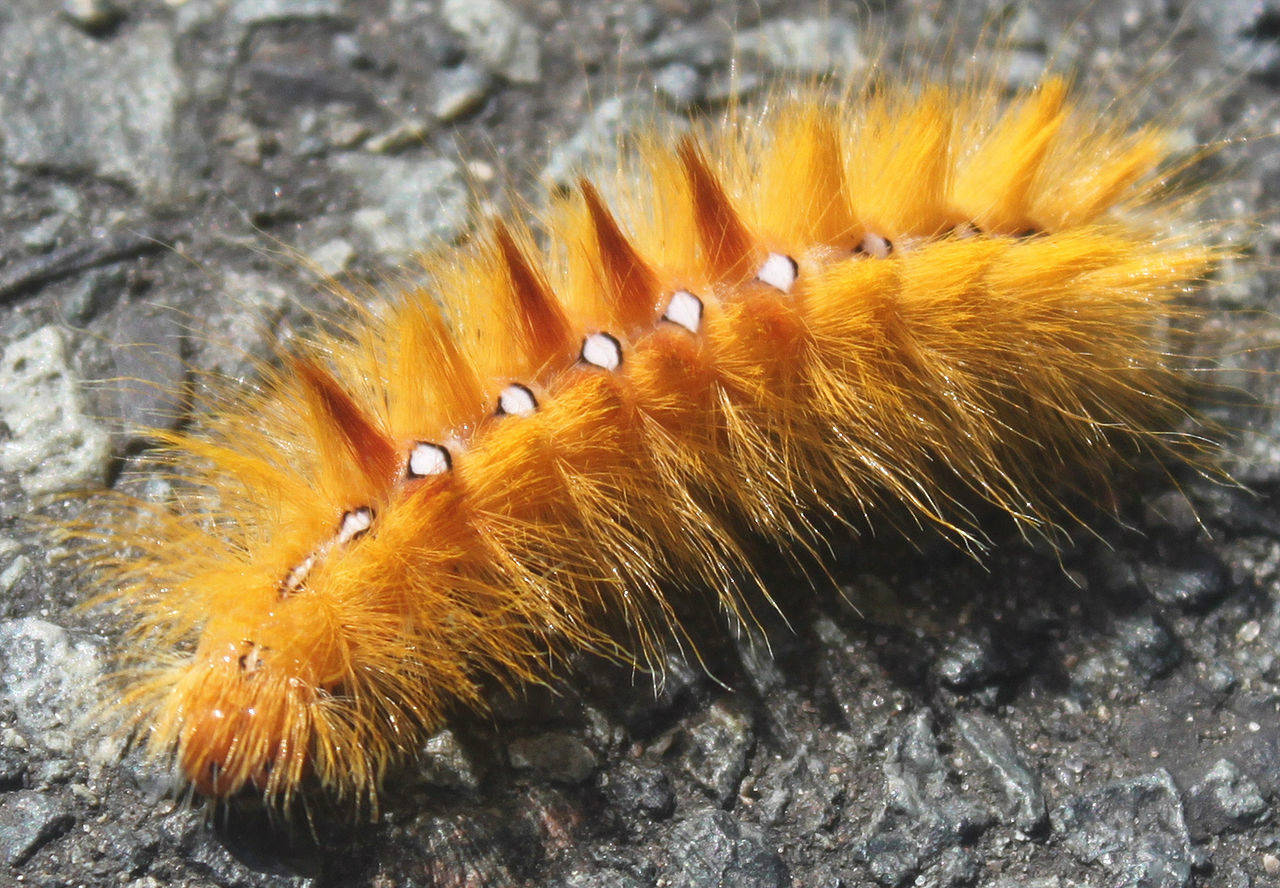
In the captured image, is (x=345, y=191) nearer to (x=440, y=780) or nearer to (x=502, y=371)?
(x=502, y=371)

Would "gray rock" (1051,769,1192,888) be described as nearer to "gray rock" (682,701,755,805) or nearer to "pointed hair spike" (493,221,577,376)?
"gray rock" (682,701,755,805)

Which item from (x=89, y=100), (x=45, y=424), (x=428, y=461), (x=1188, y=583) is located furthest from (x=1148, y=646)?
(x=89, y=100)

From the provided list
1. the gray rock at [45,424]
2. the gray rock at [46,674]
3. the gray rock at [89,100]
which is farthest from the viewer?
the gray rock at [89,100]

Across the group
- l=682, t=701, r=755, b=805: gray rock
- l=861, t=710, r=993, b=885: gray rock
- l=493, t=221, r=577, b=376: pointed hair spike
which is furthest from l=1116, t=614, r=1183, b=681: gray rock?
l=493, t=221, r=577, b=376: pointed hair spike

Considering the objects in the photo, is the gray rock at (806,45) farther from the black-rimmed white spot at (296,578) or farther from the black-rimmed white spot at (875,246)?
the black-rimmed white spot at (296,578)

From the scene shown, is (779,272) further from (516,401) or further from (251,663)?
(251,663)

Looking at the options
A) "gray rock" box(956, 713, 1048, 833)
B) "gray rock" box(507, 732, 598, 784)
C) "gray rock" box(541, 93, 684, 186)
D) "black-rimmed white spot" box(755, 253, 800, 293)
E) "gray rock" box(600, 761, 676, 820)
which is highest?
"gray rock" box(541, 93, 684, 186)

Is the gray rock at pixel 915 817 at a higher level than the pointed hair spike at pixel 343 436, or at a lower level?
lower

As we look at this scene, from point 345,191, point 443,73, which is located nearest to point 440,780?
point 345,191

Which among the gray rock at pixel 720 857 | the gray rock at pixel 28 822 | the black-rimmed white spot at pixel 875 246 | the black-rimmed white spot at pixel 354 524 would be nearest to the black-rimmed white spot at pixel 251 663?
the black-rimmed white spot at pixel 354 524
